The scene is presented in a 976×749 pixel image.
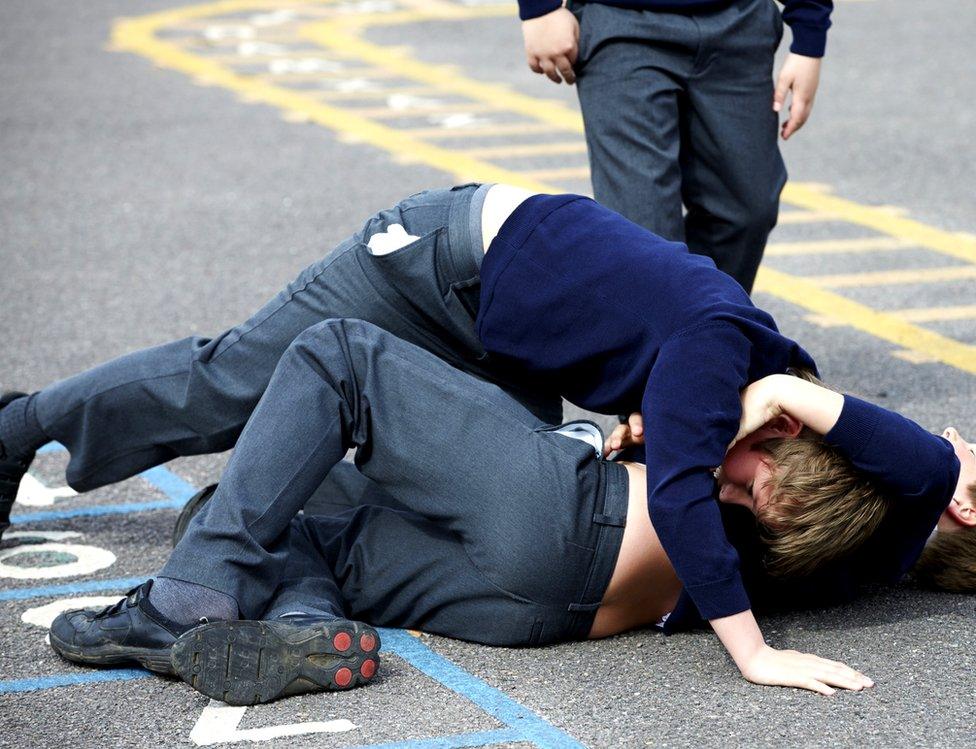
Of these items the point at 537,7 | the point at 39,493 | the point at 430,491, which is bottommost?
the point at 39,493

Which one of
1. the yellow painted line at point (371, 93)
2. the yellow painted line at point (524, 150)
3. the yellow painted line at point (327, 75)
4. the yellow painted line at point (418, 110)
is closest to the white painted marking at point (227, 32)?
the yellow painted line at point (327, 75)

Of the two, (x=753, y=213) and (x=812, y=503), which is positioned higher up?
(x=753, y=213)

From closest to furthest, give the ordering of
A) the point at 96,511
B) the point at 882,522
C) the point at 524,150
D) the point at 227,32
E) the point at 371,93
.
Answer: the point at 882,522, the point at 96,511, the point at 524,150, the point at 371,93, the point at 227,32

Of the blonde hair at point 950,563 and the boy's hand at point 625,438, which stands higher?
the boy's hand at point 625,438

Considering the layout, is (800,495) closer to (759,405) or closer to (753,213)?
(759,405)

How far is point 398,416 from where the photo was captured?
332 centimetres

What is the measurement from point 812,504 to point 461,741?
0.87 metres

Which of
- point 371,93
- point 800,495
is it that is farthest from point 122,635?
point 371,93

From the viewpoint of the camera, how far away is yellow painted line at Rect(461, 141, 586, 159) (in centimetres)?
890

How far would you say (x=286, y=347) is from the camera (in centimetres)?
378

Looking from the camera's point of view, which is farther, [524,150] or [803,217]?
[524,150]

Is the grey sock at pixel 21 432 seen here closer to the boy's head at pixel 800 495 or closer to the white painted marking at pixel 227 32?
the boy's head at pixel 800 495

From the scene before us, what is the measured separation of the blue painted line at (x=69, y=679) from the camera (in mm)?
3260

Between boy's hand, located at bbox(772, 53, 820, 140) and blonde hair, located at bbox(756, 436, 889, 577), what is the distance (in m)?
1.76
